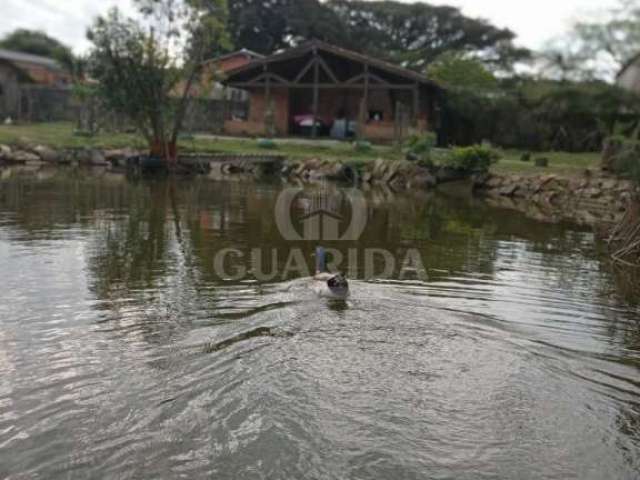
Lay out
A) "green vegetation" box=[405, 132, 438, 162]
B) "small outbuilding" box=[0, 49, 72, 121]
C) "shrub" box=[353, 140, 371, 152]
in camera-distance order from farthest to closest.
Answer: "small outbuilding" box=[0, 49, 72, 121], "shrub" box=[353, 140, 371, 152], "green vegetation" box=[405, 132, 438, 162]

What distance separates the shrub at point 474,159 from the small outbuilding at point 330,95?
28.3ft

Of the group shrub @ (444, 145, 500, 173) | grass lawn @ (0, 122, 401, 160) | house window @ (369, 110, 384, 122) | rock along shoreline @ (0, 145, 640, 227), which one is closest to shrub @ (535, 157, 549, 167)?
shrub @ (444, 145, 500, 173)

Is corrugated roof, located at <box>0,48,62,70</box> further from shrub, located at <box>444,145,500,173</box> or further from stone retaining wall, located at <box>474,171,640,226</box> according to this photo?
stone retaining wall, located at <box>474,171,640,226</box>

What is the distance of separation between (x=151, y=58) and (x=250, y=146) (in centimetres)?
859

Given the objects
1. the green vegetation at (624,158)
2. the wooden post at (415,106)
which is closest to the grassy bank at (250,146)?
the wooden post at (415,106)

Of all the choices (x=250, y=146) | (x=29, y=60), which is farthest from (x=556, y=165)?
(x=29, y=60)

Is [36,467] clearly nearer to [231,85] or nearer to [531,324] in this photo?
[531,324]

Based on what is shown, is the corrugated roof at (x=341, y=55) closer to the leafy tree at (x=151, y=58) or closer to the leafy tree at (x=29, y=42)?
the leafy tree at (x=151, y=58)

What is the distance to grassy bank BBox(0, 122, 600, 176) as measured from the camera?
33909 millimetres

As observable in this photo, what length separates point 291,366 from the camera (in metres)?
7.52

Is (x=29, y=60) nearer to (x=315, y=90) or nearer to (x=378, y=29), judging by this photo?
(x=315, y=90)

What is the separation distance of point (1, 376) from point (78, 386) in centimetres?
89

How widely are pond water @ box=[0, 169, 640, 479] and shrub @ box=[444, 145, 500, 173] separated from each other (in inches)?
630

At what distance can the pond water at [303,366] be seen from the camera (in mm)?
5656
